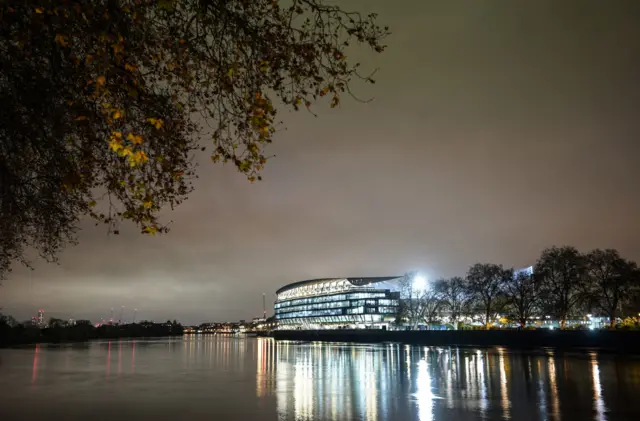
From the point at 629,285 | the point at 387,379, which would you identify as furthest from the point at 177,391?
the point at 629,285

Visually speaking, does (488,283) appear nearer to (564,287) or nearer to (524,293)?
(524,293)

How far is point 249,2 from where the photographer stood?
831 centimetres

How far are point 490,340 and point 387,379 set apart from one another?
4775 cm

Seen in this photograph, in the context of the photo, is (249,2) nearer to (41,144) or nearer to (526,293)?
(41,144)

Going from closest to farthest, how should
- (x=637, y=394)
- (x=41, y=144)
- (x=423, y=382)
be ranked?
(x=41, y=144)
(x=637, y=394)
(x=423, y=382)

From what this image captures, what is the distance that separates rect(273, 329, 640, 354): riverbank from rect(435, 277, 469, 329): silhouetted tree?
2054 cm

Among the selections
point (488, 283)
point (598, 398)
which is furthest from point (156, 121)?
point (488, 283)

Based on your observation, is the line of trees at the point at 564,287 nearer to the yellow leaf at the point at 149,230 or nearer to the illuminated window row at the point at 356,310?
the yellow leaf at the point at 149,230

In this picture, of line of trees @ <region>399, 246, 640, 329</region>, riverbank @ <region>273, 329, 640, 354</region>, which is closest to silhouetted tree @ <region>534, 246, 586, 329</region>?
line of trees @ <region>399, 246, 640, 329</region>

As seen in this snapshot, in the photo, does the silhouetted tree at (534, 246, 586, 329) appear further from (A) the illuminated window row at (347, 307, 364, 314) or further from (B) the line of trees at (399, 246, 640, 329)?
(A) the illuminated window row at (347, 307, 364, 314)

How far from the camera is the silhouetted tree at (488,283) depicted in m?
94.2

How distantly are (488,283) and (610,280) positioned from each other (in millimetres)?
25786

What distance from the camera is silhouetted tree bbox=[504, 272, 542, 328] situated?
84688mm

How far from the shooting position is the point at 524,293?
87500mm
